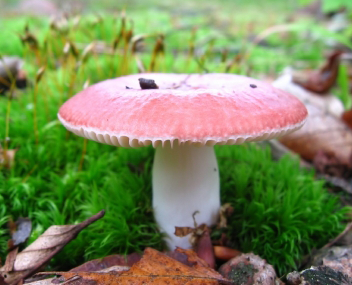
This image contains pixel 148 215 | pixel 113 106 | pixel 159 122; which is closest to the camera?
pixel 159 122

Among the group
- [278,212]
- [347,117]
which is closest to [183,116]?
[278,212]

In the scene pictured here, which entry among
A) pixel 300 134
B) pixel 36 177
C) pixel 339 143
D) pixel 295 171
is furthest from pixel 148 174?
pixel 339 143

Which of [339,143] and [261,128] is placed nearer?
[261,128]

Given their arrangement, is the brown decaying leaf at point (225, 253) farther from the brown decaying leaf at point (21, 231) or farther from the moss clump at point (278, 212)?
the brown decaying leaf at point (21, 231)

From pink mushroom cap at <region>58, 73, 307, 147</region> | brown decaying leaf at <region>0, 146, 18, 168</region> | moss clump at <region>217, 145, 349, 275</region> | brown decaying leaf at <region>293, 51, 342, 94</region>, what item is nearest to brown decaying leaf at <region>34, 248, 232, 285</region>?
moss clump at <region>217, 145, 349, 275</region>

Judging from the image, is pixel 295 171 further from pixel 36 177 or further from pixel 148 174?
pixel 36 177

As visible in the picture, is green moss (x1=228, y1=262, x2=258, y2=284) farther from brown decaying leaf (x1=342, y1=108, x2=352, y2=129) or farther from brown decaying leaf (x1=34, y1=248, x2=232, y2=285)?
brown decaying leaf (x1=342, y1=108, x2=352, y2=129)
